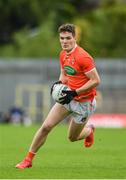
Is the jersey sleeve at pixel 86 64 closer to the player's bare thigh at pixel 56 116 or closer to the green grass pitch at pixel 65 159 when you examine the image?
the player's bare thigh at pixel 56 116

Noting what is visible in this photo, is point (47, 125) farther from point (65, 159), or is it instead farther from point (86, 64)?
point (65, 159)

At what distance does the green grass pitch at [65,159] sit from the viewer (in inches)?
564

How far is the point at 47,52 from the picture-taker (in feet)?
158

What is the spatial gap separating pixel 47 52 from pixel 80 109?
33.0 metres

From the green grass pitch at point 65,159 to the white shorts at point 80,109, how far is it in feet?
2.78

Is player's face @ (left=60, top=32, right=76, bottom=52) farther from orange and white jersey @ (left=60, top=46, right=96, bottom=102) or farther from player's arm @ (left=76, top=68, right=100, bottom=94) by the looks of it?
player's arm @ (left=76, top=68, right=100, bottom=94)

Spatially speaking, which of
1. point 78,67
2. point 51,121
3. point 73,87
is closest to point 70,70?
point 78,67

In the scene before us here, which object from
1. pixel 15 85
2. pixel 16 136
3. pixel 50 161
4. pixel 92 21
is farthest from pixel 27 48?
pixel 50 161

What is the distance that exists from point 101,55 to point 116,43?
4.49ft

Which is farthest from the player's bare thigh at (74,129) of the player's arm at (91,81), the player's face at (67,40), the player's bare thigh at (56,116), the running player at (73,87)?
the player's face at (67,40)

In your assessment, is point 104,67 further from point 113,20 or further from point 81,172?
point 81,172

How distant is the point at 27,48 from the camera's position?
1924 inches

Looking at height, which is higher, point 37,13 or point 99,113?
point 37,13

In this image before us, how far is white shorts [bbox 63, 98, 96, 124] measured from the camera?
15211 millimetres
